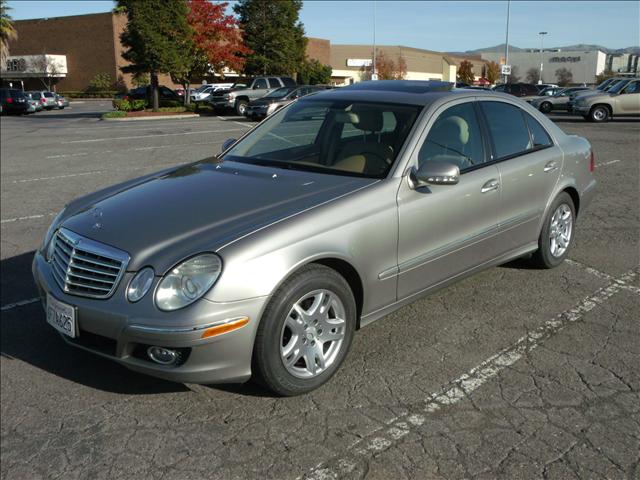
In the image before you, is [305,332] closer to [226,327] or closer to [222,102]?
[226,327]

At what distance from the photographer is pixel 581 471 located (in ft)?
9.23

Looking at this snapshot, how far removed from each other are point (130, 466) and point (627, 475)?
231 centimetres

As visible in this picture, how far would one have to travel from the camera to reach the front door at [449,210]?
3.95 m

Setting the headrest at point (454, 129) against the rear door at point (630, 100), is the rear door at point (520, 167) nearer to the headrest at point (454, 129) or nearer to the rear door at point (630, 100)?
the headrest at point (454, 129)

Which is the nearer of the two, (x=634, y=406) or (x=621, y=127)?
(x=634, y=406)

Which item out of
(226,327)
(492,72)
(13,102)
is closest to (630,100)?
(226,327)

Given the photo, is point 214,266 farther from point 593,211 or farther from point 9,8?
point 9,8

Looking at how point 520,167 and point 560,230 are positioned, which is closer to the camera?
point 520,167

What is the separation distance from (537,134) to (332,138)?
1.90m

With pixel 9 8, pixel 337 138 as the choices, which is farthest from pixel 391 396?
pixel 9 8

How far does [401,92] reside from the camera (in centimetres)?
466

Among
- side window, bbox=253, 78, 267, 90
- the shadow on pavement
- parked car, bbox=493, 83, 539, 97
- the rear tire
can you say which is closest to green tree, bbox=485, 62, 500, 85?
parked car, bbox=493, 83, 539, 97

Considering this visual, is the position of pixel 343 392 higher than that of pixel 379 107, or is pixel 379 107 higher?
pixel 379 107

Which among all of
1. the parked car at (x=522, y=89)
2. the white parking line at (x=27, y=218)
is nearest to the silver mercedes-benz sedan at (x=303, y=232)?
the white parking line at (x=27, y=218)
